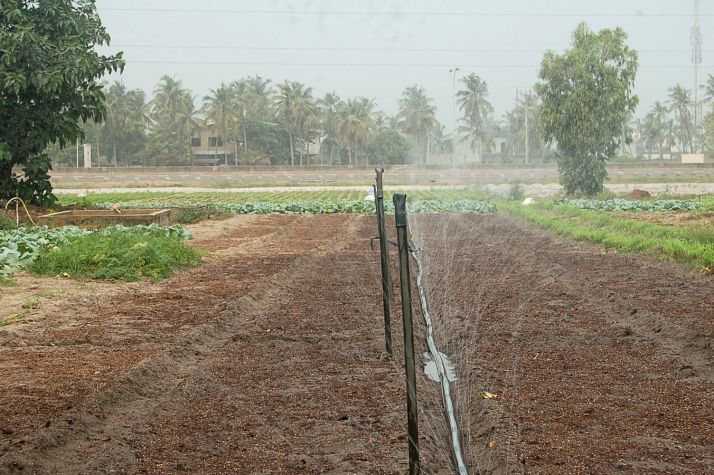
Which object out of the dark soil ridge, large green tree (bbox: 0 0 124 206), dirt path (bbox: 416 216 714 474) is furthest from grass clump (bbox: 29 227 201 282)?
large green tree (bbox: 0 0 124 206)

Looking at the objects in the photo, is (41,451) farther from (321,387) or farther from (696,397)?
(696,397)

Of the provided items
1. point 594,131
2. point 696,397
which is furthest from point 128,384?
point 594,131

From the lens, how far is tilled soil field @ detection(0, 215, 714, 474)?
466cm

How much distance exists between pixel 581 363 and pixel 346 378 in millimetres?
1996

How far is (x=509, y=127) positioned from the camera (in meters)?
94.8

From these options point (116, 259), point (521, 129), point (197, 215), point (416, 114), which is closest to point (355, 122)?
→ point (416, 114)

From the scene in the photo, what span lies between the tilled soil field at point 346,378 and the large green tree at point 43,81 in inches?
382

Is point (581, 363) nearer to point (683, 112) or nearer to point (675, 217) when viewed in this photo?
point (675, 217)

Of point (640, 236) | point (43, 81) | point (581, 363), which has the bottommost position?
point (581, 363)

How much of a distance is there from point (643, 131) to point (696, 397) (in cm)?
10929

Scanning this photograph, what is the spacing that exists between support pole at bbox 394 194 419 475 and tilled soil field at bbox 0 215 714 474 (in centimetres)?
29

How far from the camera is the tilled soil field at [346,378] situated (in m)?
4.66

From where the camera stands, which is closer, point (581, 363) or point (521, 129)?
point (581, 363)

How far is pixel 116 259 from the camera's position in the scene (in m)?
12.4
